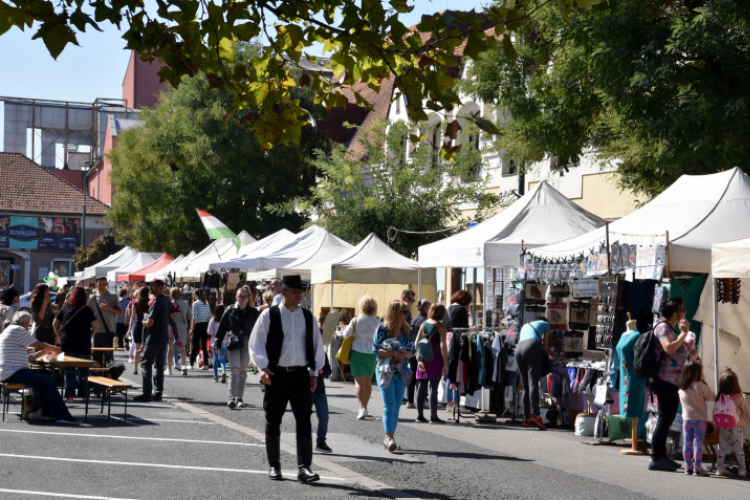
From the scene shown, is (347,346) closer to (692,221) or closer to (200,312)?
(692,221)

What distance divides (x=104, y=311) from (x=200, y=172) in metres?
24.3

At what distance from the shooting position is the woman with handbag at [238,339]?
14.7m

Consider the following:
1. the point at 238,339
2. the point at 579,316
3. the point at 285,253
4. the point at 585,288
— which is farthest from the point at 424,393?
the point at 285,253

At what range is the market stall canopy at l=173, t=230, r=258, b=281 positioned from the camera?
28.8 metres

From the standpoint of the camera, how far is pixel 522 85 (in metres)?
18.3

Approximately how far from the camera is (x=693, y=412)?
9.75 meters

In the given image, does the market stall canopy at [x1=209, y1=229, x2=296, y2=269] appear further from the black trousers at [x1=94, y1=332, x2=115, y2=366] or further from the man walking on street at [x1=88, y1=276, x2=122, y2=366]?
the man walking on street at [x1=88, y1=276, x2=122, y2=366]

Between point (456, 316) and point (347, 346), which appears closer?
point (347, 346)

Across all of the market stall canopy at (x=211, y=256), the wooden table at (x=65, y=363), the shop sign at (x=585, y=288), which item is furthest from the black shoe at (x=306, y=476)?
the market stall canopy at (x=211, y=256)

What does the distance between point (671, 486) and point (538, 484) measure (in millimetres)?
1300

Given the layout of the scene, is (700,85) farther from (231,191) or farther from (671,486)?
(231,191)

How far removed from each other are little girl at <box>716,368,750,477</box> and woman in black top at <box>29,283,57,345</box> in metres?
10.1

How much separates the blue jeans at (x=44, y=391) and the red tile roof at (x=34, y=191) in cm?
5422

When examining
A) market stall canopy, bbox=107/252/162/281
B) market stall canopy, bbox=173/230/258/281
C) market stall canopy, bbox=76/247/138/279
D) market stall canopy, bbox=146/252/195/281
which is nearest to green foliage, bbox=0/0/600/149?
market stall canopy, bbox=173/230/258/281
